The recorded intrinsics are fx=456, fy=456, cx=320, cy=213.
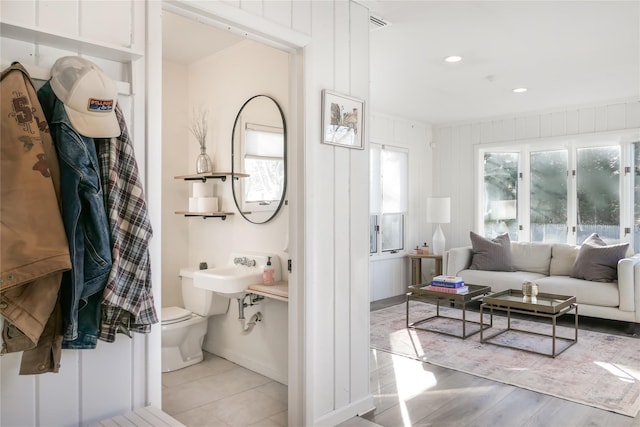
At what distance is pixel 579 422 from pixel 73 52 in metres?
3.02

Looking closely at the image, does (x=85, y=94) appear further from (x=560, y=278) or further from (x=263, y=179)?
(x=560, y=278)

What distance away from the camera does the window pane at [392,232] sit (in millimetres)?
6262

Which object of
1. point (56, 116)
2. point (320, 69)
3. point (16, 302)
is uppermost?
point (320, 69)

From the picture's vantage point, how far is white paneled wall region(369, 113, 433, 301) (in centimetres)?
610

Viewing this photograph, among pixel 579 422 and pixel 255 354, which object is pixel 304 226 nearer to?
pixel 255 354

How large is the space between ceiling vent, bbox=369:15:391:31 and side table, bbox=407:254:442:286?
3.62m

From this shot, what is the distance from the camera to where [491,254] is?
18.1 ft

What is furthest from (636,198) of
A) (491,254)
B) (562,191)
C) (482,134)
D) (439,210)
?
(439,210)

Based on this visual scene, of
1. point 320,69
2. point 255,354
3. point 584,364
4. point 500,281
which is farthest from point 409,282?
point 320,69

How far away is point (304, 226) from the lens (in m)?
2.35

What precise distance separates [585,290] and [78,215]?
4781 mm

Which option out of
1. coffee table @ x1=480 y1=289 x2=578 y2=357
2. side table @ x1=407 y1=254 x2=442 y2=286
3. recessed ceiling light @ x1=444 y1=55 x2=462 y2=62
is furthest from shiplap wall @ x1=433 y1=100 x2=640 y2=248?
recessed ceiling light @ x1=444 y1=55 x2=462 y2=62

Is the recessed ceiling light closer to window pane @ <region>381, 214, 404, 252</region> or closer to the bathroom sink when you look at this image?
the bathroom sink

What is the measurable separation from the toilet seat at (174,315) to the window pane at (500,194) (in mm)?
4636
